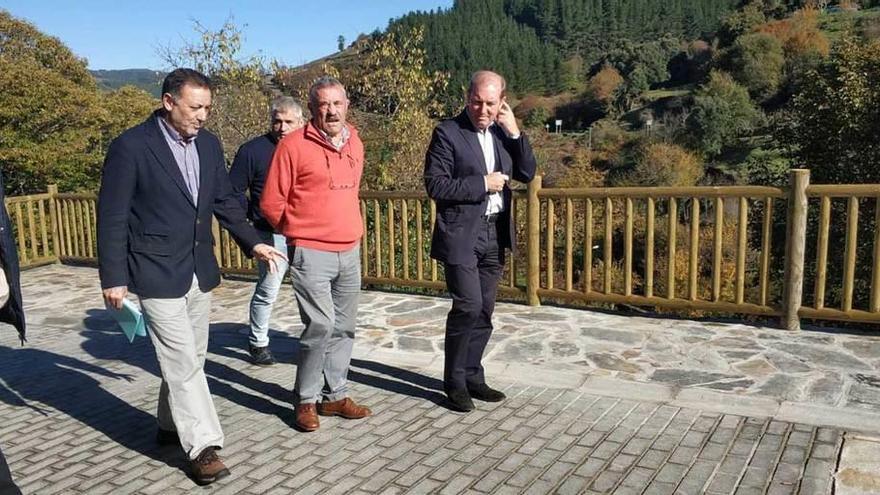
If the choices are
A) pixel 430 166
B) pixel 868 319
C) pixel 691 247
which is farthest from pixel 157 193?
pixel 868 319

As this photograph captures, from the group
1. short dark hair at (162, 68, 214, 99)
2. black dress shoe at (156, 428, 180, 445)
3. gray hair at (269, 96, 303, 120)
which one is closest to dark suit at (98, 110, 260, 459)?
short dark hair at (162, 68, 214, 99)

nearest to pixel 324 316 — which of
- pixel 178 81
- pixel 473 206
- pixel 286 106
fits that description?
pixel 473 206

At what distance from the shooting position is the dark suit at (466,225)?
3.76 metres

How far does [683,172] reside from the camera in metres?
45.4

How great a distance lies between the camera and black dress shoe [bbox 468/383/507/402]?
163 inches

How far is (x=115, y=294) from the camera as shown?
120 inches

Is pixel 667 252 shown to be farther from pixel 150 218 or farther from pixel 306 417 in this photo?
pixel 150 218

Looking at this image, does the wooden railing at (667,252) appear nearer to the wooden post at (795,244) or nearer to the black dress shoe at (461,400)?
the wooden post at (795,244)

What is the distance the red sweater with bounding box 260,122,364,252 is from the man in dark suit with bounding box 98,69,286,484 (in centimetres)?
35

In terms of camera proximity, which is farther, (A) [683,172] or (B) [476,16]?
(B) [476,16]


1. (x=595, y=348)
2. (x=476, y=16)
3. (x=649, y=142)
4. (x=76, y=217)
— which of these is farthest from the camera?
(x=476, y=16)

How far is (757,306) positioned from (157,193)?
4582 mm

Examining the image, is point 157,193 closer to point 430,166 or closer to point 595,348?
point 430,166

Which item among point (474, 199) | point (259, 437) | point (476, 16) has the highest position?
point (476, 16)
